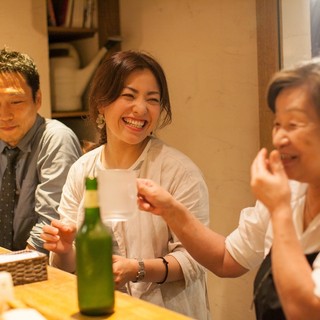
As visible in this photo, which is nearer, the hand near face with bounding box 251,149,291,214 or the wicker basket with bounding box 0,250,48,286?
the hand near face with bounding box 251,149,291,214

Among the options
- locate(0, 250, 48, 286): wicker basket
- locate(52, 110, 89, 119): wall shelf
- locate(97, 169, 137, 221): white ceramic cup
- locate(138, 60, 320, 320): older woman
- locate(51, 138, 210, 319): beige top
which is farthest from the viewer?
locate(52, 110, 89, 119): wall shelf

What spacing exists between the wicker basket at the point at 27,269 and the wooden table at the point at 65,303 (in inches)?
0.6

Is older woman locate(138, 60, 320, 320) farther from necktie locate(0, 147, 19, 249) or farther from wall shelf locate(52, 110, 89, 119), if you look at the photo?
wall shelf locate(52, 110, 89, 119)

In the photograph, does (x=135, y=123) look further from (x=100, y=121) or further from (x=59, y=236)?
(x=59, y=236)

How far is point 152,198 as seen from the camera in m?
1.59

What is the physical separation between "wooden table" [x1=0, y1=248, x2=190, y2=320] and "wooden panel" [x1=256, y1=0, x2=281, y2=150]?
1310mm

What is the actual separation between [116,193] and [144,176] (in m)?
0.57

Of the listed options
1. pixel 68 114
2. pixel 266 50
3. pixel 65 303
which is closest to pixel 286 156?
pixel 65 303

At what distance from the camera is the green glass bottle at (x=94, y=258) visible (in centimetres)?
119

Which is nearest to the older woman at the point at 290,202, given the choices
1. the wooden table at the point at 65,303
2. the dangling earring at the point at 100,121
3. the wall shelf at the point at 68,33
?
the wooden table at the point at 65,303

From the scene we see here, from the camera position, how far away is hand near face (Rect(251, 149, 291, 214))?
3.88ft

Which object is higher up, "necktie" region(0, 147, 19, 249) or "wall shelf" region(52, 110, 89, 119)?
"wall shelf" region(52, 110, 89, 119)

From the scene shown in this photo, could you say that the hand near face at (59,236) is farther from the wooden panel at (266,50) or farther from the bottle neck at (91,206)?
the wooden panel at (266,50)

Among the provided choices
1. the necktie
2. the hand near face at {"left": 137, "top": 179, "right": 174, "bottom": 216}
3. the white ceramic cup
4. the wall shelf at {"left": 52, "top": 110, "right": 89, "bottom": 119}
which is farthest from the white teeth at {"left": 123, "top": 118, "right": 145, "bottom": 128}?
the wall shelf at {"left": 52, "top": 110, "right": 89, "bottom": 119}
